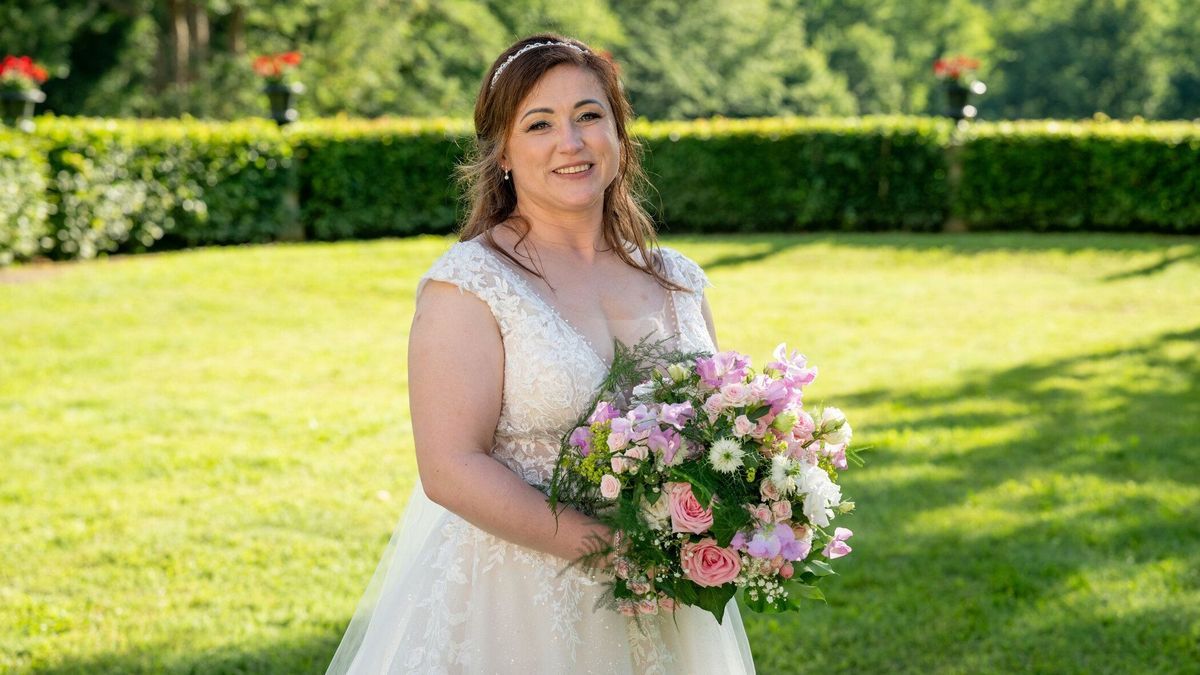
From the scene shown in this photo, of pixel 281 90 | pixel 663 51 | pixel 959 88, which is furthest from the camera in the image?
pixel 663 51

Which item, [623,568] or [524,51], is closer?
[623,568]

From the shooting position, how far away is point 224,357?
9875 mm

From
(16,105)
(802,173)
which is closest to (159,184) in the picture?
(16,105)

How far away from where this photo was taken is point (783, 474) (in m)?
2.29

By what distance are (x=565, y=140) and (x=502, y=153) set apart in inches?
7.5

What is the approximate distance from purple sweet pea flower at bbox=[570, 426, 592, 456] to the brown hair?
0.46 m

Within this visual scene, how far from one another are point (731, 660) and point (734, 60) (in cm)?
4339

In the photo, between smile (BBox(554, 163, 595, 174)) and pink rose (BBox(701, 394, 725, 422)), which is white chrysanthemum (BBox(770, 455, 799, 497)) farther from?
smile (BBox(554, 163, 595, 174))

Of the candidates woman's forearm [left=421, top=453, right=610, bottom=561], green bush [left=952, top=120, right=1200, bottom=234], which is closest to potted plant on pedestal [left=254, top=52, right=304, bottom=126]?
green bush [left=952, top=120, right=1200, bottom=234]

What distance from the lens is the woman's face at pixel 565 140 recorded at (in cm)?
266

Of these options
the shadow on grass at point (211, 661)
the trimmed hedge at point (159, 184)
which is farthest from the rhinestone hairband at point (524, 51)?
the trimmed hedge at point (159, 184)

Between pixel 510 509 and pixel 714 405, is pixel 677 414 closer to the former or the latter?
pixel 714 405

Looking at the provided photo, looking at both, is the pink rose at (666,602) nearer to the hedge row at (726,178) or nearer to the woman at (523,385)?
the woman at (523,385)

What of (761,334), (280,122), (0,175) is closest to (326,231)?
(280,122)
